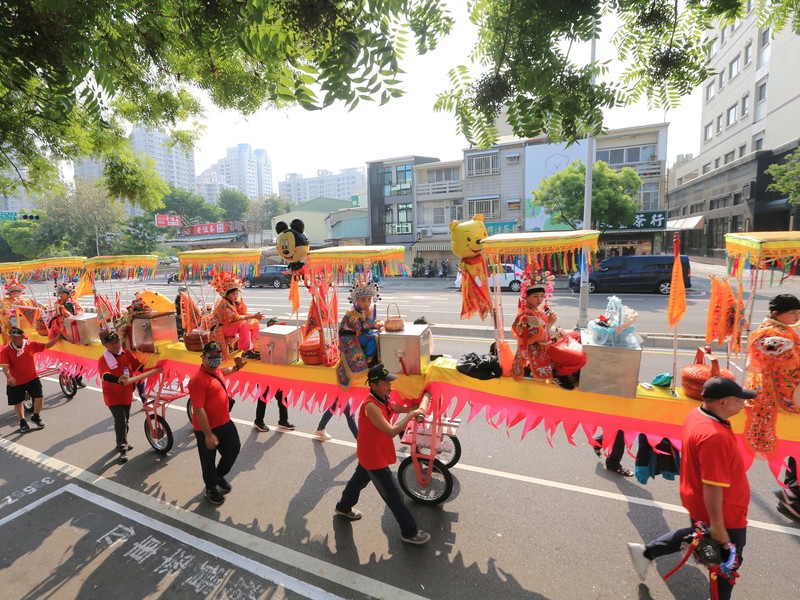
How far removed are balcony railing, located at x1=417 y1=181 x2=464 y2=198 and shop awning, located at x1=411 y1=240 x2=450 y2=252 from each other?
379cm

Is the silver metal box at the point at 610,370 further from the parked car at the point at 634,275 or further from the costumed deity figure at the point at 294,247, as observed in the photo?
the parked car at the point at 634,275

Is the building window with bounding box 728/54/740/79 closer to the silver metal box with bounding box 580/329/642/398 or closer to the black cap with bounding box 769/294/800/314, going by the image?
the black cap with bounding box 769/294/800/314

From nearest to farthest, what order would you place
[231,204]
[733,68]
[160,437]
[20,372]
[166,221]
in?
[160,437]
[20,372]
[733,68]
[166,221]
[231,204]

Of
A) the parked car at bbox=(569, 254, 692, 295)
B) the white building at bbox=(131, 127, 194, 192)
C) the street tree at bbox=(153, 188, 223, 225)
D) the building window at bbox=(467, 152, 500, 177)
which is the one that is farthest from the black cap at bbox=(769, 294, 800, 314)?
the white building at bbox=(131, 127, 194, 192)

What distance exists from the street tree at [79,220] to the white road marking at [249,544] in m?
42.8

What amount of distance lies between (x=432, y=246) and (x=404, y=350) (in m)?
27.8

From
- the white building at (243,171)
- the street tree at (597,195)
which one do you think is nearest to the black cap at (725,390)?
the street tree at (597,195)

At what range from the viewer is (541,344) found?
147 inches

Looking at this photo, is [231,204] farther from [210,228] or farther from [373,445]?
[373,445]

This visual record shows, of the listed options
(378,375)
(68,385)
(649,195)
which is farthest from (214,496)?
(649,195)

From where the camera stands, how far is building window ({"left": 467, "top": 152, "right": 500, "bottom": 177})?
2861 centimetres

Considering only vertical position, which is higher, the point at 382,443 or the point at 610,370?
the point at 610,370

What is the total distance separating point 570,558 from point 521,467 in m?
1.38

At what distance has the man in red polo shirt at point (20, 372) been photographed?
5.93 meters
